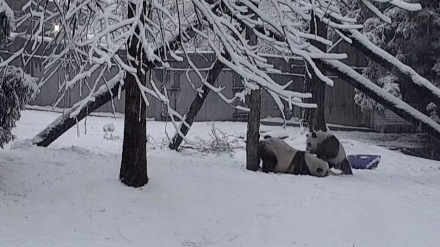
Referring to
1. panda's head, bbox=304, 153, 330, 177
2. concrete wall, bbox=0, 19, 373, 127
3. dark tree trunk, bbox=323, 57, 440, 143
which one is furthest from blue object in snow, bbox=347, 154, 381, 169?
concrete wall, bbox=0, 19, 373, 127

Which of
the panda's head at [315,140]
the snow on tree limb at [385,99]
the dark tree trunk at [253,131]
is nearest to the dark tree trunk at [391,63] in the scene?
the snow on tree limb at [385,99]

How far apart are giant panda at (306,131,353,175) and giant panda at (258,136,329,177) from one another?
63cm

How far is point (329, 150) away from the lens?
32.5 feet

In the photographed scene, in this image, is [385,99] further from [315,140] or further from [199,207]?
[199,207]

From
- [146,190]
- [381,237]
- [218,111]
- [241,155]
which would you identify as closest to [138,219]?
[146,190]

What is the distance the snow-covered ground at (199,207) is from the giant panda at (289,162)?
0.40m

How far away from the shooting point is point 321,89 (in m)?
14.5

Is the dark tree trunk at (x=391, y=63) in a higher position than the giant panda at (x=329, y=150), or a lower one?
higher

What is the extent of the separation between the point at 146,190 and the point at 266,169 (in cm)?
317

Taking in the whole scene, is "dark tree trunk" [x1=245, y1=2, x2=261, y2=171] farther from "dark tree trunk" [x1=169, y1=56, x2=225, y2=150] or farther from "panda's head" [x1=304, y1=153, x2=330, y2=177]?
"dark tree trunk" [x1=169, y1=56, x2=225, y2=150]

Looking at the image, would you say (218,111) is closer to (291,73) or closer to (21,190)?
(291,73)

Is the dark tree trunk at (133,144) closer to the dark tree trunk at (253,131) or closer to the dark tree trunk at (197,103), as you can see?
the dark tree trunk at (253,131)

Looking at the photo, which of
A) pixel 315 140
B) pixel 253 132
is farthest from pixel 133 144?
pixel 315 140

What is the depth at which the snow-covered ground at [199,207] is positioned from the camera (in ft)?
17.3
